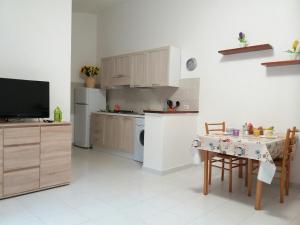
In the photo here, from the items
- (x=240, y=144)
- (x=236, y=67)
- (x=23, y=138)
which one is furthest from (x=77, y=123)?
(x=240, y=144)

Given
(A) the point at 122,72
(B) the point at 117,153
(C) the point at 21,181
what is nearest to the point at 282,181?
(C) the point at 21,181

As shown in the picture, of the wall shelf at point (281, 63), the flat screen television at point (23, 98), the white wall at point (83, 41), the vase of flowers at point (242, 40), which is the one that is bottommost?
the flat screen television at point (23, 98)

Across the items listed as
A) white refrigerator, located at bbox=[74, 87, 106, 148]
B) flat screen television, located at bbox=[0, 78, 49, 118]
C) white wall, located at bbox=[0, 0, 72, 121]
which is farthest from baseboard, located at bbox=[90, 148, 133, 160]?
flat screen television, located at bbox=[0, 78, 49, 118]

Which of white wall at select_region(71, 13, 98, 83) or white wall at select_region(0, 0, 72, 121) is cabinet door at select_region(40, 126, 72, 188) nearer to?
white wall at select_region(0, 0, 72, 121)

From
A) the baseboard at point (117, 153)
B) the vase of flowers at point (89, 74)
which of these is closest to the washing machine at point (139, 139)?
the baseboard at point (117, 153)

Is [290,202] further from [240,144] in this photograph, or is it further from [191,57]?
[191,57]

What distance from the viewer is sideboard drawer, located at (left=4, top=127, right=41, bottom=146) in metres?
2.52

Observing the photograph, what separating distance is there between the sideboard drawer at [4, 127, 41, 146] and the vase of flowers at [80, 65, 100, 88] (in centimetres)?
307

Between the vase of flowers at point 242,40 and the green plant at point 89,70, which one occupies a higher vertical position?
the vase of flowers at point 242,40

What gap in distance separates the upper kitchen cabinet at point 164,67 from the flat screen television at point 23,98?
6.66 feet

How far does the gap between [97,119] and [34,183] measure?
2.64 m

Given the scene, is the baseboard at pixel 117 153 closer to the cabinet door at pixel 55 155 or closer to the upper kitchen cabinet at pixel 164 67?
the upper kitchen cabinet at pixel 164 67

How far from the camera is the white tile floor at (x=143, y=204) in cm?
221

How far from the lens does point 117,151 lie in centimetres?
490
